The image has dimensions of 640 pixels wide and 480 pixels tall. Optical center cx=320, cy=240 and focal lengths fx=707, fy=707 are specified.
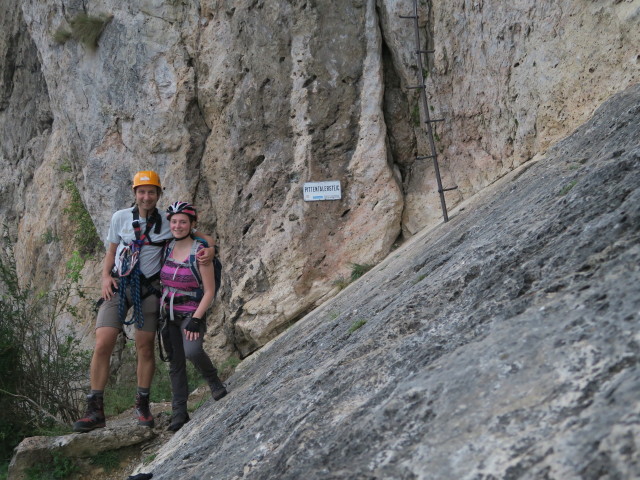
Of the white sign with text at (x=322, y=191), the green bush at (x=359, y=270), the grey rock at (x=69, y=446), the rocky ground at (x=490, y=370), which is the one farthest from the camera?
the white sign with text at (x=322, y=191)

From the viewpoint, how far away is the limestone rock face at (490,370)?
76.5 inches

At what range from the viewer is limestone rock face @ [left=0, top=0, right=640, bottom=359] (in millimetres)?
7258

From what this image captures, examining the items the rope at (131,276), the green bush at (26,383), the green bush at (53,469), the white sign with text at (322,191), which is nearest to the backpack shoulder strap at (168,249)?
the rope at (131,276)

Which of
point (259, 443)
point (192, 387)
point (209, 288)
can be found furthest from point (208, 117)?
point (259, 443)

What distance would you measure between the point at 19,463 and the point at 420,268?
367 centimetres

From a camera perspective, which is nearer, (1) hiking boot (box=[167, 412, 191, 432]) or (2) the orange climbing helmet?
(2) the orange climbing helmet

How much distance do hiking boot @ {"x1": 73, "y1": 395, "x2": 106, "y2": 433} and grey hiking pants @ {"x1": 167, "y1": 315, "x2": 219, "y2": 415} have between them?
61 cm

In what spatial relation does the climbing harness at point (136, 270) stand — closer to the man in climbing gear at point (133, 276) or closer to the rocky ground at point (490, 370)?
the man in climbing gear at point (133, 276)

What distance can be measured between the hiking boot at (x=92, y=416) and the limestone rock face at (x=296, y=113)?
3.55m

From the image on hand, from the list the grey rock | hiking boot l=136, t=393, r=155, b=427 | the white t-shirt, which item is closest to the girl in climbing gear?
the white t-shirt

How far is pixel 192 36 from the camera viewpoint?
10070 mm

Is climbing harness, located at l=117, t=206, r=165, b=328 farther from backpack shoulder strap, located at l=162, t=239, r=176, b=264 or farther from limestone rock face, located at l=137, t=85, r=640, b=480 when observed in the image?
limestone rock face, located at l=137, t=85, r=640, b=480

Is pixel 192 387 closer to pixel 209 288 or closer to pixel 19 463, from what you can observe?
pixel 19 463

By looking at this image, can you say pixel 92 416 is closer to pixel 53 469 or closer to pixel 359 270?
pixel 53 469
